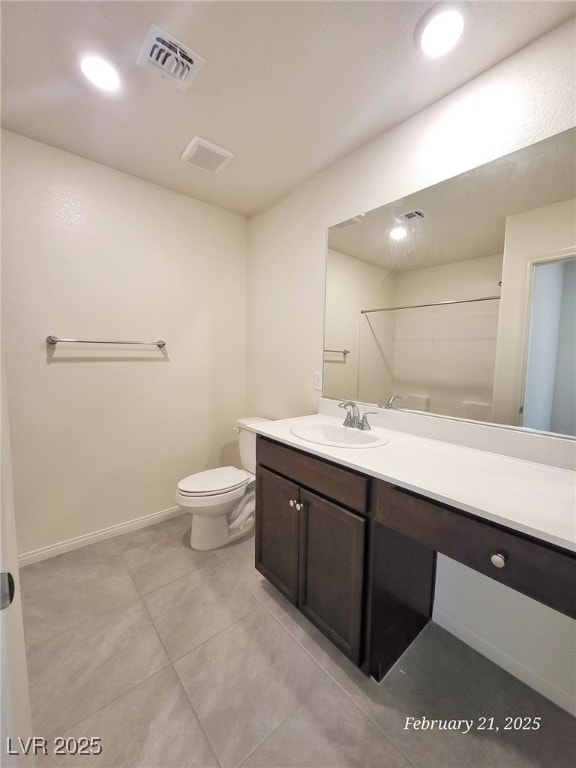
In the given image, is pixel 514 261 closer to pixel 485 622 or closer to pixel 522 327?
pixel 522 327

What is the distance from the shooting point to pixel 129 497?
207cm

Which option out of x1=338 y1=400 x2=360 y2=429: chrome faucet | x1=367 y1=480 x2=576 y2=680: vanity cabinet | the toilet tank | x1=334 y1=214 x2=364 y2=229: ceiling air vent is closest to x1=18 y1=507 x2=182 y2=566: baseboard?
the toilet tank

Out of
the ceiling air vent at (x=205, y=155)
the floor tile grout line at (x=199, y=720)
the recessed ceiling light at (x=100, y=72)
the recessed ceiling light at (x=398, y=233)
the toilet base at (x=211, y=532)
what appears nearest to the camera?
the floor tile grout line at (x=199, y=720)

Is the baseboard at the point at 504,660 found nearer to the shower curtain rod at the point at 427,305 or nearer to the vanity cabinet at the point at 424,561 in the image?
the vanity cabinet at the point at 424,561

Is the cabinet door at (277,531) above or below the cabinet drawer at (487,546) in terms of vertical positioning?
below

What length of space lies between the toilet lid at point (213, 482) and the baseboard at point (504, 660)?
1.20 m

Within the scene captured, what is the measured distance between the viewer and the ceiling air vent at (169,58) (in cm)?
111

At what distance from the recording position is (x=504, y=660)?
120cm

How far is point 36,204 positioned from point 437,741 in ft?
9.60

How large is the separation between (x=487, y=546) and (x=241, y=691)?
1030 mm

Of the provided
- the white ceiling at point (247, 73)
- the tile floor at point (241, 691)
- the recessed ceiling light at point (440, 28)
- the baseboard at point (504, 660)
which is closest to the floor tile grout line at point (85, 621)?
the tile floor at point (241, 691)

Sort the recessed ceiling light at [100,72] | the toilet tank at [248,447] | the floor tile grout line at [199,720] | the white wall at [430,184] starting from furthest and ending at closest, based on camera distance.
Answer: the toilet tank at [248,447]
the recessed ceiling light at [100,72]
the white wall at [430,184]
the floor tile grout line at [199,720]

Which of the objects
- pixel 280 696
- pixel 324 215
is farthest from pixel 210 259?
pixel 280 696

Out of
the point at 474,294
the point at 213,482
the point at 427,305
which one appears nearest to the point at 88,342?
the point at 213,482
